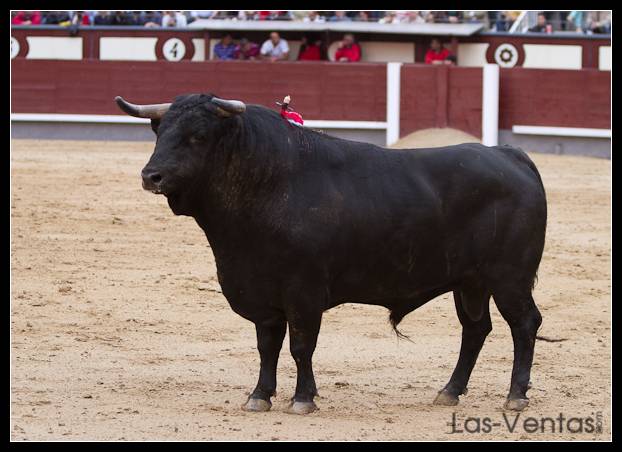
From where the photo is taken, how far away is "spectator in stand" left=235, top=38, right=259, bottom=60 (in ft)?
64.4

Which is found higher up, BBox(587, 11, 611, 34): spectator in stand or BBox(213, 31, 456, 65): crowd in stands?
BBox(587, 11, 611, 34): spectator in stand

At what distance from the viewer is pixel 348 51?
19.3 metres

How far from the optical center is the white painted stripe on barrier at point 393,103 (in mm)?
17984

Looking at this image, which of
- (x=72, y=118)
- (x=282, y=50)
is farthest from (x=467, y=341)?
(x=282, y=50)

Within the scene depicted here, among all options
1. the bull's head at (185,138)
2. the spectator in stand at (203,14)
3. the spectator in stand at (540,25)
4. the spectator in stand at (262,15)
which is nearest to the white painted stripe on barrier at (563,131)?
the spectator in stand at (540,25)

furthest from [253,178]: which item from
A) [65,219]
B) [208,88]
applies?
[208,88]

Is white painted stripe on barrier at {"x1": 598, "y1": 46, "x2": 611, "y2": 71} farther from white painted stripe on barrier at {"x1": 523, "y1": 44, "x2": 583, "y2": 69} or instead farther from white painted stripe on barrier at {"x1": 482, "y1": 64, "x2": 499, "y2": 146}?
white painted stripe on barrier at {"x1": 482, "y1": 64, "x2": 499, "y2": 146}

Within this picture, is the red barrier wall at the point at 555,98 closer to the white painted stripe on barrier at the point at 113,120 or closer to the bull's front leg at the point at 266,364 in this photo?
the white painted stripe on barrier at the point at 113,120

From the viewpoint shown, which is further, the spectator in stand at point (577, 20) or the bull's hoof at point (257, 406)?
the spectator in stand at point (577, 20)

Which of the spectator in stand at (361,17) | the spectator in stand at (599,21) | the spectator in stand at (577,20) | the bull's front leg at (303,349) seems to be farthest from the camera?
the spectator in stand at (577,20)

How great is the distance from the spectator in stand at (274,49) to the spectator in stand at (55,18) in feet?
11.2

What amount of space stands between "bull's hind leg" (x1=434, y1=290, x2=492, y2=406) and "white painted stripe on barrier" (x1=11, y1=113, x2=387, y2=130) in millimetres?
12125

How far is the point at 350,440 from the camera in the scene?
16.9 ft

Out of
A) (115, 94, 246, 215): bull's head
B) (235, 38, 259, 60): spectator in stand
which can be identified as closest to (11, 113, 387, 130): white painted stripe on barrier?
(235, 38, 259, 60): spectator in stand
